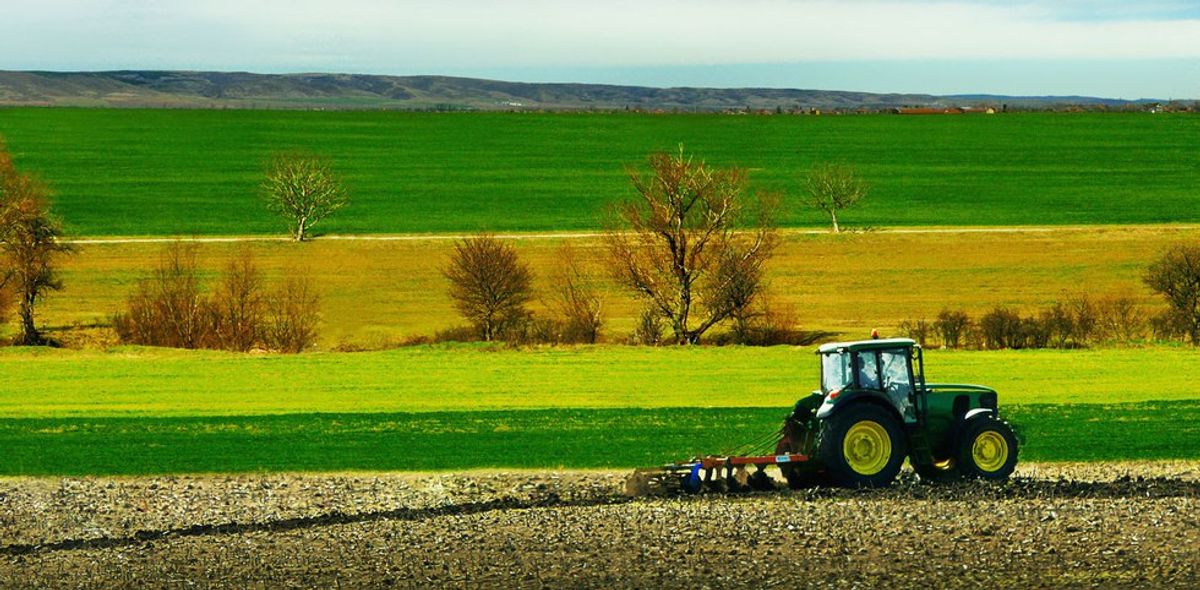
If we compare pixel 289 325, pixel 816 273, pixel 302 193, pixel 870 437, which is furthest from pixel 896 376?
pixel 302 193

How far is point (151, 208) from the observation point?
354 feet

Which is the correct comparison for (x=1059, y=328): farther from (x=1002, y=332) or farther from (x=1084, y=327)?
(x=1002, y=332)

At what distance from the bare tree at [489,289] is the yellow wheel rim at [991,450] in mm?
43360

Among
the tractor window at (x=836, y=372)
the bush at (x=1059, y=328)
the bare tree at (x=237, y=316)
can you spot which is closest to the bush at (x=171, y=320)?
the bare tree at (x=237, y=316)

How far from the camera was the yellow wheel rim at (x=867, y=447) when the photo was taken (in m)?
19.0

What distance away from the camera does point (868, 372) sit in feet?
63.6

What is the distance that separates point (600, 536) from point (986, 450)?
231 inches

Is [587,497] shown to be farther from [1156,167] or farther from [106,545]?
[1156,167]

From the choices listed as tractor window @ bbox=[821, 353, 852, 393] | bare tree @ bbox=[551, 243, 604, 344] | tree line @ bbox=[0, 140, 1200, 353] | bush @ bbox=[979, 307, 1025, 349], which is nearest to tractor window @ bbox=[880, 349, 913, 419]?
tractor window @ bbox=[821, 353, 852, 393]

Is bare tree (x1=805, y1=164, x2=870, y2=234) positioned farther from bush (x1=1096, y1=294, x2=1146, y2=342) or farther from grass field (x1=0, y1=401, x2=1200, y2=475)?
grass field (x1=0, y1=401, x2=1200, y2=475)

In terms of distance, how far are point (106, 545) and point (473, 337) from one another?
4628 cm

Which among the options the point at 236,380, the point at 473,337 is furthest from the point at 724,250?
the point at 236,380

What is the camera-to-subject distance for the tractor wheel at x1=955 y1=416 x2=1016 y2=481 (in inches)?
773

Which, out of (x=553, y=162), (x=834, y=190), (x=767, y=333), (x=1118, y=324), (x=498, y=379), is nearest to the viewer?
(x=498, y=379)
